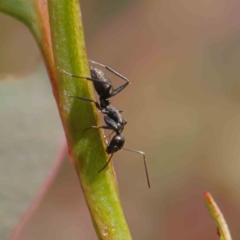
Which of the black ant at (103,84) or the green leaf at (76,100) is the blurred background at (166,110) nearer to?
the black ant at (103,84)

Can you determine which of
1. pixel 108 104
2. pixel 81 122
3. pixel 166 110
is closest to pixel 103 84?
pixel 108 104

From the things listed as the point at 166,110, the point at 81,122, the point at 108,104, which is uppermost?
the point at 81,122

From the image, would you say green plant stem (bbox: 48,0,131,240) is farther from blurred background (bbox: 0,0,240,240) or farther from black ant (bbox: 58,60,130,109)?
blurred background (bbox: 0,0,240,240)

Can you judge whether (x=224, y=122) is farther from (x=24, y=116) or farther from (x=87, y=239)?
(x=24, y=116)

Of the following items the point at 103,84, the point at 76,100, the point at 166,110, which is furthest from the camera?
the point at 166,110

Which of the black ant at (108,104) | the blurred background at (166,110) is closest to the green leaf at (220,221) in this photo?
the black ant at (108,104)

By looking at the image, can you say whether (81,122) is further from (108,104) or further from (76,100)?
(108,104)

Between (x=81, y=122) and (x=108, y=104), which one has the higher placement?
(x=81, y=122)

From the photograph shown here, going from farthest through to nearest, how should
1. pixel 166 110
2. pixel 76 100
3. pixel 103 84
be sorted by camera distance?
pixel 166 110 < pixel 103 84 < pixel 76 100

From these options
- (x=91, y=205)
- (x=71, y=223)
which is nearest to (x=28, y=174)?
(x=91, y=205)

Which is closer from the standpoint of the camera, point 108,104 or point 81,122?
point 81,122
